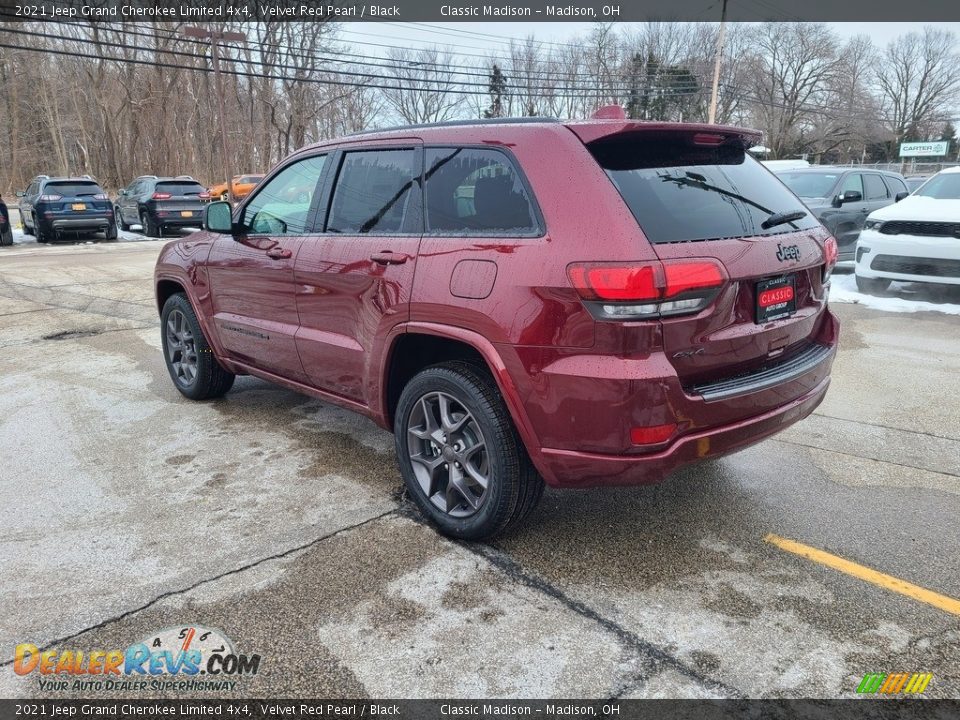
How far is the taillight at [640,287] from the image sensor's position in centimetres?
235

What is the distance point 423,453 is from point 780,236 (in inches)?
71.5

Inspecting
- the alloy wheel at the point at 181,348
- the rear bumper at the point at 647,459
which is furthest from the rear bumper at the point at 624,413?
the alloy wheel at the point at 181,348

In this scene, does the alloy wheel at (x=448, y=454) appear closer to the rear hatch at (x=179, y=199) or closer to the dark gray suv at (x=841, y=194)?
the dark gray suv at (x=841, y=194)

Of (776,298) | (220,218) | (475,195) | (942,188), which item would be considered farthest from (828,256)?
(942,188)

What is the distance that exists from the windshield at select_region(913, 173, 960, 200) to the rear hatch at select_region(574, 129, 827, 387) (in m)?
7.28

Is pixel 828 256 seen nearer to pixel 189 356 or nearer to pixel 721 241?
pixel 721 241

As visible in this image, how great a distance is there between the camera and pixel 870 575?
2695 mm

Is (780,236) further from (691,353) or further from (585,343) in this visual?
(585,343)

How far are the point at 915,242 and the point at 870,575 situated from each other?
6765 mm

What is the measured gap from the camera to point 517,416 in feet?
8.70

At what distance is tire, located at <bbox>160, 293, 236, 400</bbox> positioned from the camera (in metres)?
4.90

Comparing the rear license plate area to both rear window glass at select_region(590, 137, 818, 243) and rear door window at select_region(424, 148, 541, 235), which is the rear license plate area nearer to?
rear window glass at select_region(590, 137, 818, 243)

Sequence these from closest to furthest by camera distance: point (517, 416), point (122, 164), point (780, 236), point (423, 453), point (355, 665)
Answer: point (355, 665), point (517, 416), point (780, 236), point (423, 453), point (122, 164)

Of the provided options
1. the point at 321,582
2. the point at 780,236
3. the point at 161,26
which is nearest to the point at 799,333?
the point at 780,236
